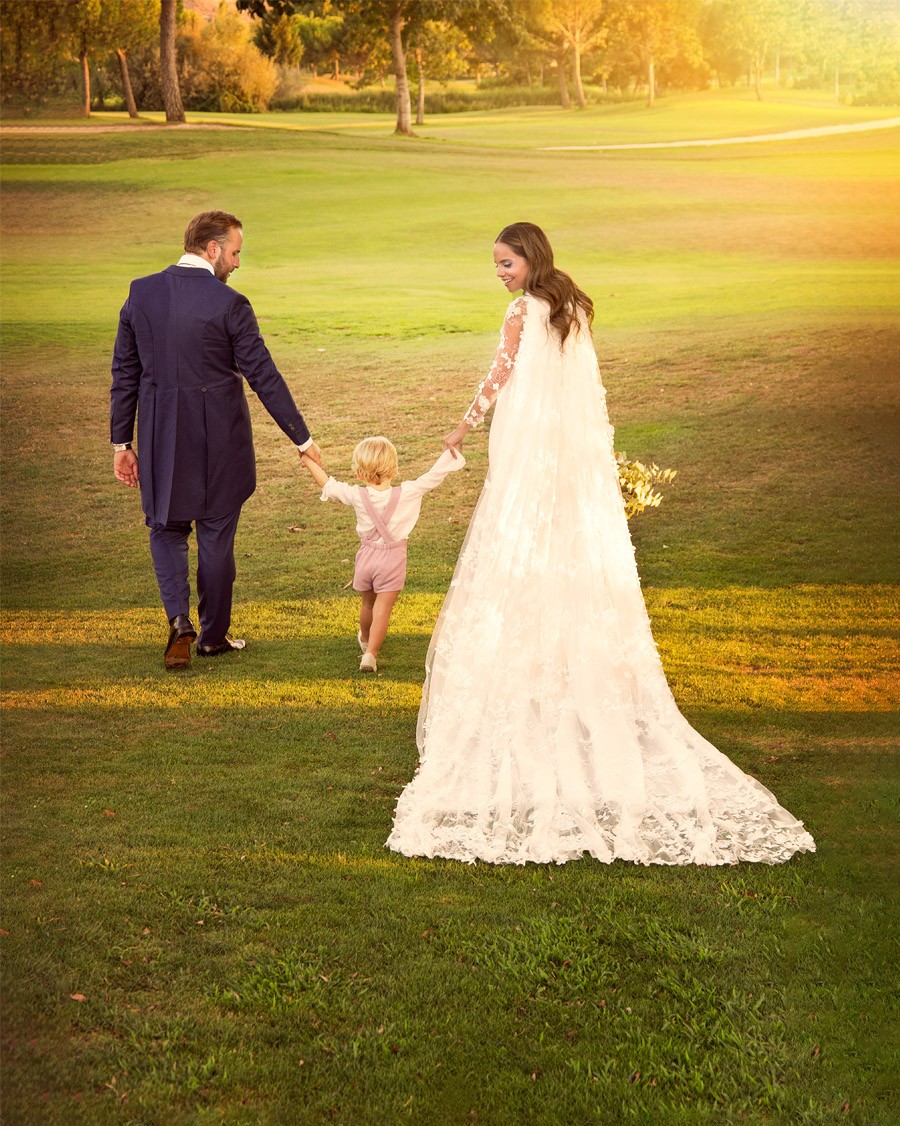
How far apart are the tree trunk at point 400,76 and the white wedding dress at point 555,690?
732 inches

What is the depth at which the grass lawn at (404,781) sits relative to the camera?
2.89 metres

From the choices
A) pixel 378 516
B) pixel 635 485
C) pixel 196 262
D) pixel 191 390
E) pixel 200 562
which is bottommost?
pixel 635 485

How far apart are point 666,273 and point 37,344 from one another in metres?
9.05

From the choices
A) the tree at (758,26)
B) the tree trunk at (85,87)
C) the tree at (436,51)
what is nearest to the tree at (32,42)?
the tree trunk at (85,87)

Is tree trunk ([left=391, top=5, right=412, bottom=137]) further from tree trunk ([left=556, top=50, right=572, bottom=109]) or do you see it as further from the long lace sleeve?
the long lace sleeve

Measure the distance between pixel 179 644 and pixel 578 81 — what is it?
24.1 metres

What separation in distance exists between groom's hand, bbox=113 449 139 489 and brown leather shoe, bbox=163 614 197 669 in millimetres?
736

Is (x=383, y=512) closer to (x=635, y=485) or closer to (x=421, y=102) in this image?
(x=635, y=485)

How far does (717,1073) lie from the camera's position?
9.44 ft

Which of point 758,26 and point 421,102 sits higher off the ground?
point 421,102

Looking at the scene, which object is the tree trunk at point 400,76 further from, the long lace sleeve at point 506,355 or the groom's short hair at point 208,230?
the long lace sleeve at point 506,355

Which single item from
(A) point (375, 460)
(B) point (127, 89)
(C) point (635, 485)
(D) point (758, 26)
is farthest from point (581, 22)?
(A) point (375, 460)

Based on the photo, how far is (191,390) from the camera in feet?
18.7

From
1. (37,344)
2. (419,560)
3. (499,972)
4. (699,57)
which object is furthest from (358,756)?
(699,57)
